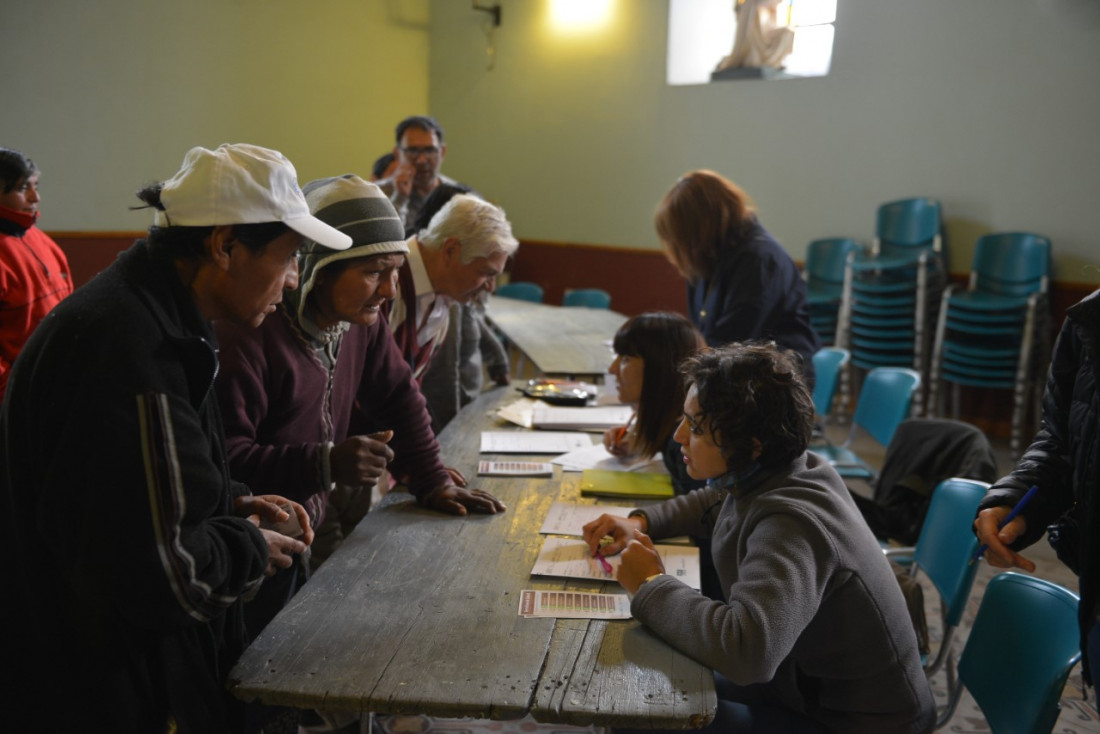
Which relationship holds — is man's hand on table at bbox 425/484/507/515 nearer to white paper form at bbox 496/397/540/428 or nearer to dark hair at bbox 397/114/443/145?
white paper form at bbox 496/397/540/428

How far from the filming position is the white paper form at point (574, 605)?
1.70 m

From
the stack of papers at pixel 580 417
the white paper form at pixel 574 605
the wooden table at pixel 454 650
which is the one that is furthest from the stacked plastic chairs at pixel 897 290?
the white paper form at pixel 574 605

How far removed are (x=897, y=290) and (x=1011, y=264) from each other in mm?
697

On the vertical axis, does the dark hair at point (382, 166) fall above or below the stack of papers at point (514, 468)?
above

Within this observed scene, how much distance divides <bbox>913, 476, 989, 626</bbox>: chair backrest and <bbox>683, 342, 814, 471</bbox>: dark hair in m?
0.71

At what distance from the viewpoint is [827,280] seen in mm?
6641

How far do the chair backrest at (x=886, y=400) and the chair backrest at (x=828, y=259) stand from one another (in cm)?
290

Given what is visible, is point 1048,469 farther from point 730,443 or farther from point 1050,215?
point 1050,215

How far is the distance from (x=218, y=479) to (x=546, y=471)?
1371 mm

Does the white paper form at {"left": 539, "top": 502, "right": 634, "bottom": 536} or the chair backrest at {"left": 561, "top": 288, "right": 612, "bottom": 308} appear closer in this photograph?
the white paper form at {"left": 539, "top": 502, "right": 634, "bottom": 536}

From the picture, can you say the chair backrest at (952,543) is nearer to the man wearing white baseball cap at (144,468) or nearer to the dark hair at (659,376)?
the dark hair at (659,376)

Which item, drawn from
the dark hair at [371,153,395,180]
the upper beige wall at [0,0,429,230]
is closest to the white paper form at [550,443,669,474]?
the dark hair at [371,153,395,180]

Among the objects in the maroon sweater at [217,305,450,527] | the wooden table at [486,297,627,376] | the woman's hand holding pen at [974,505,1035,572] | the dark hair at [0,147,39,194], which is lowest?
the wooden table at [486,297,627,376]

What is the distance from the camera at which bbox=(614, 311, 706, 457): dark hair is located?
262 cm
